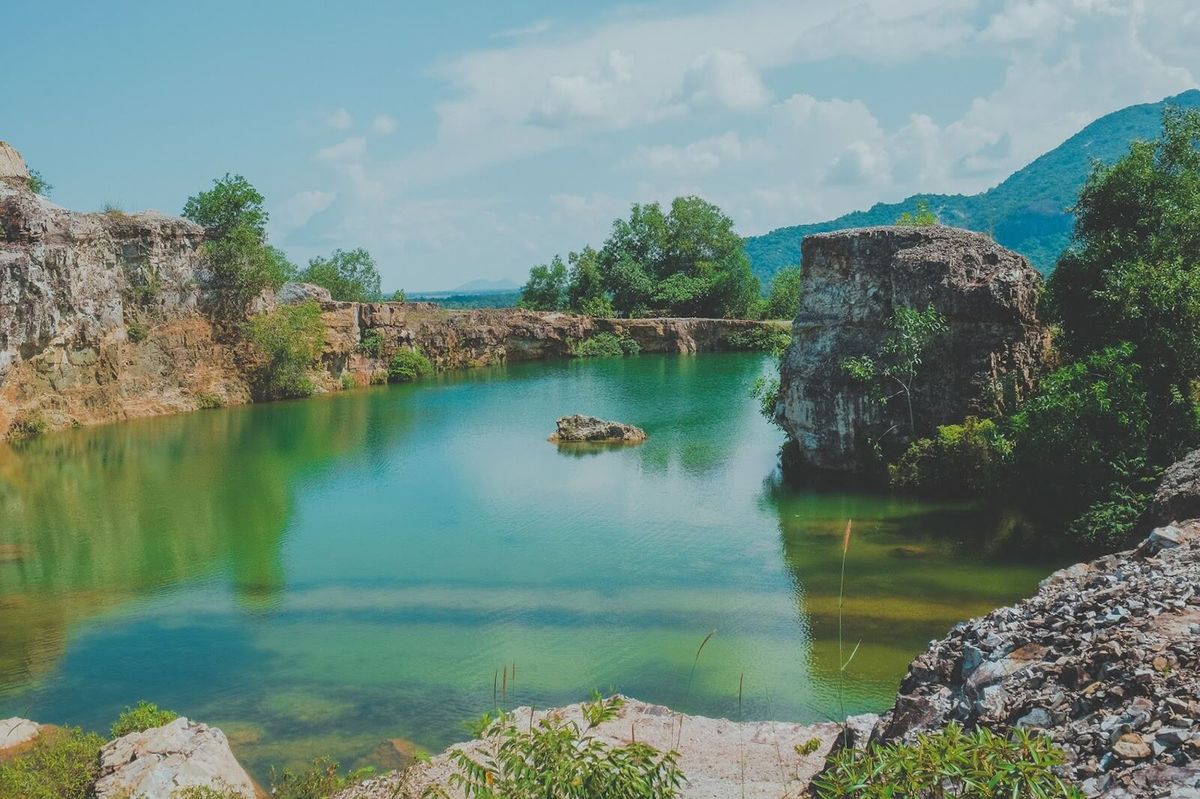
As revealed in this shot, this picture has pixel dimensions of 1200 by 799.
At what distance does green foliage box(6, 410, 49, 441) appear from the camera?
33625 mm

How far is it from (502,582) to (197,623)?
5041 mm

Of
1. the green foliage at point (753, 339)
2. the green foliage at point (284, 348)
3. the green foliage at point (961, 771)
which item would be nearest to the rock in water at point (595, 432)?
the green foliage at point (284, 348)

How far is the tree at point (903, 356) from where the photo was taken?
71.1 ft

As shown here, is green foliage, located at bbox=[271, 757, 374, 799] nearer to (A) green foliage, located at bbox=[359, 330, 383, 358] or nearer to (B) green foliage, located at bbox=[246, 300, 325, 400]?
(B) green foliage, located at bbox=[246, 300, 325, 400]

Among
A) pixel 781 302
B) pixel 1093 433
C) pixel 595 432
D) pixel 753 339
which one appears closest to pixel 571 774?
pixel 1093 433

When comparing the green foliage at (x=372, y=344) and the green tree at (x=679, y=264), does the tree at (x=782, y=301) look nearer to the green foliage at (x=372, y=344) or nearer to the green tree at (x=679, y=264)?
the green tree at (x=679, y=264)

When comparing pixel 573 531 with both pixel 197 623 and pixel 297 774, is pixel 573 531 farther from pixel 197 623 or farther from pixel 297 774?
pixel 297 774

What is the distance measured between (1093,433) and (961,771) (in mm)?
13708

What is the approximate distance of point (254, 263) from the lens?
4309cm

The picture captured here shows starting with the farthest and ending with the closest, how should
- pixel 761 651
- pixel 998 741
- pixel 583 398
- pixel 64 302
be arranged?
1. pixel 583 398
2. pixel 64 302
3. pixel 761 651
4. pixel 998 741

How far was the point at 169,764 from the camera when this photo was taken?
8.51 m

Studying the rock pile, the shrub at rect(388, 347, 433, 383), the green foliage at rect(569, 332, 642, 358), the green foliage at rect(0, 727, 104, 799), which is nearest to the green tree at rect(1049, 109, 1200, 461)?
the rock pile

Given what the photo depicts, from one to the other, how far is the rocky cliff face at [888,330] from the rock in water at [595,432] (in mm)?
7390

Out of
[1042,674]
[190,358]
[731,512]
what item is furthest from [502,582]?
[190,358]
